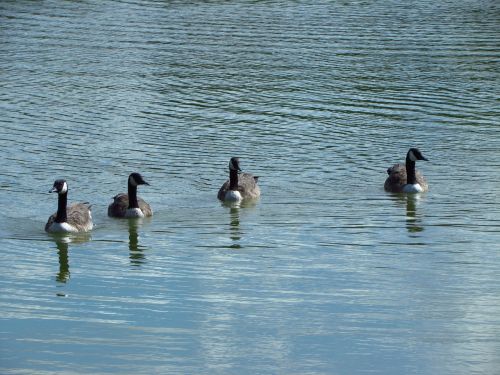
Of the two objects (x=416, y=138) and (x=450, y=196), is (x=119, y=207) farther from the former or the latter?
(x=416, y=138)

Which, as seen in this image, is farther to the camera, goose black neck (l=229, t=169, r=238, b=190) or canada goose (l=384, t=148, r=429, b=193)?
canada goose (l=384, t=148, r=429, b=193)

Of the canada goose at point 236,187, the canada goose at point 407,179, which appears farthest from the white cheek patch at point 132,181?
the canada goose at point 407,179

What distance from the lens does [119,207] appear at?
27.3 m

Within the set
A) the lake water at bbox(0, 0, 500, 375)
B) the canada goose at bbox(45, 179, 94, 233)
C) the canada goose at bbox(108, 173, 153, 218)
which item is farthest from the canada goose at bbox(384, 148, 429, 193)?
the canada goose at bbox(45, 179, 94, 233)

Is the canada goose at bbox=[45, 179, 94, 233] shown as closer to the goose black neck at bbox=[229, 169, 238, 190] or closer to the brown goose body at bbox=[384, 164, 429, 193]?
the goose black neck at bbox=[229, 169, 238, 190]

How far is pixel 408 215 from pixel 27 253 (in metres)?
8.09

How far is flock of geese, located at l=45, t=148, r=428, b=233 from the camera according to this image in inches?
1023

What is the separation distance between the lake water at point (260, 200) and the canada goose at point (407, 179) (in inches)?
13.4

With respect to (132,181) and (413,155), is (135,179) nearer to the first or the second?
(132,181)

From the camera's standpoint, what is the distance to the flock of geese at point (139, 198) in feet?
85.3

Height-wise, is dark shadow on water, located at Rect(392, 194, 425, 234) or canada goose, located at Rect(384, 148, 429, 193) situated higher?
canada goose, located at Rect(384, 148, 429, 193)

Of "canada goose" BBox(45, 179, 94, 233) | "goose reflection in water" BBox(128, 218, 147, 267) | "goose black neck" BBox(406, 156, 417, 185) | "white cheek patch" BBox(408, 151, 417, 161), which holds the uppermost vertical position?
"white cheek patch" BBox(408, 151, 417, 161)

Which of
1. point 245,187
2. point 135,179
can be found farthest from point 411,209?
point 135,179

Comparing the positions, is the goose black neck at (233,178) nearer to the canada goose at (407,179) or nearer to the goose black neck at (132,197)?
the goose black neck at (132,197)
